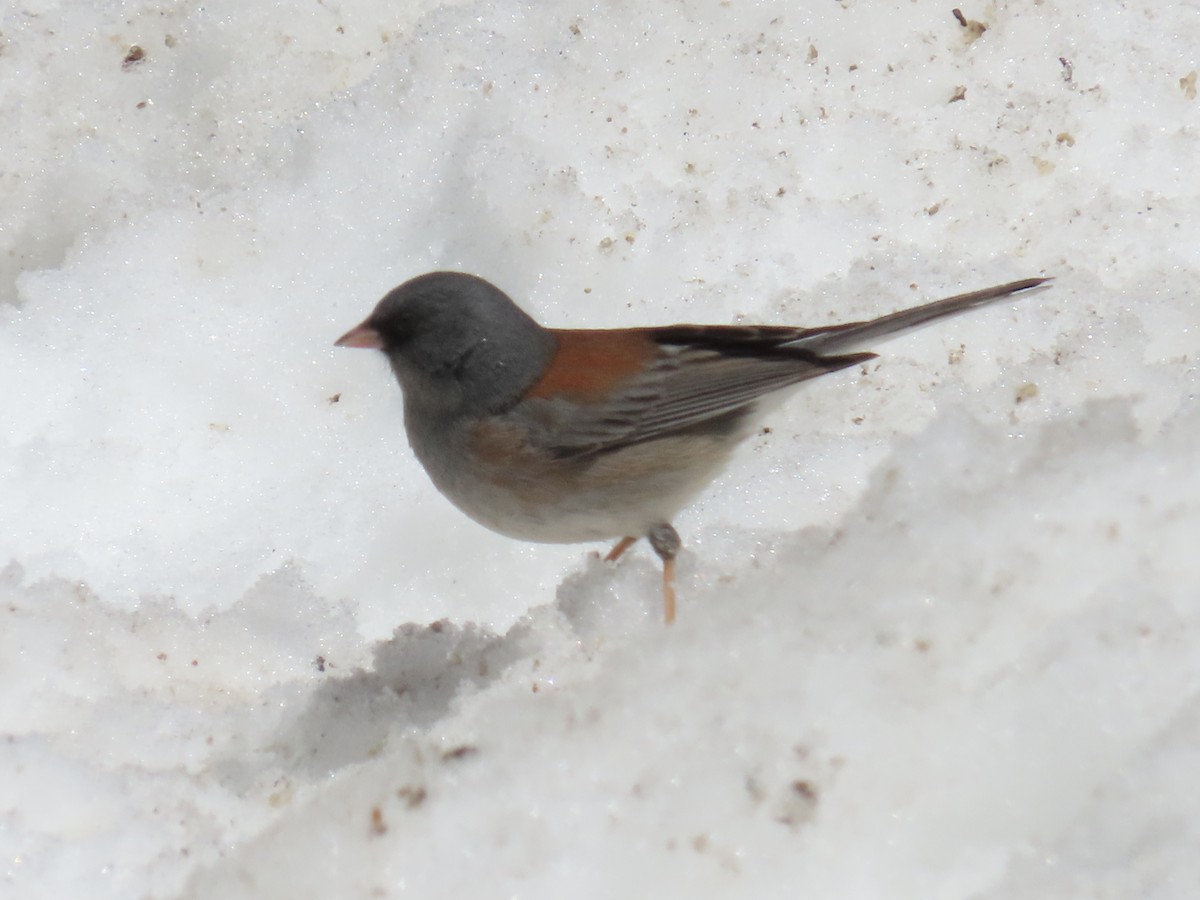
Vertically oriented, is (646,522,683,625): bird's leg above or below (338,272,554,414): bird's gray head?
below

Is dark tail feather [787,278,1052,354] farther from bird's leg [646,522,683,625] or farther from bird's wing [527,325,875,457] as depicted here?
bird's leg [646,522,683,625]

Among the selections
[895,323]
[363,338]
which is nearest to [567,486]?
[363,338]

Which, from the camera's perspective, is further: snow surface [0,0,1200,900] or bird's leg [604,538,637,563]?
bird's leg [604,538,637,563]

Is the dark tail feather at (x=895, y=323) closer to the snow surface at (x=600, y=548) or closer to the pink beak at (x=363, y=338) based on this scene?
the snow surface at (x=600, y=548)

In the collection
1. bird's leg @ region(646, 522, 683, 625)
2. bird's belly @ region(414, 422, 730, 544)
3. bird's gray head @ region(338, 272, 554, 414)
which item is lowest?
bird's leg @ region(646, 522, 683, 625)

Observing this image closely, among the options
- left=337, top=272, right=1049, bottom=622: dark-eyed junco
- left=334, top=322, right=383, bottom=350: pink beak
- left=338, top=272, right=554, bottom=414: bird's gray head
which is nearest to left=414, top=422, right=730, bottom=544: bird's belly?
left=337, top=272, right=1049, bottom=622: dark-eyed junco

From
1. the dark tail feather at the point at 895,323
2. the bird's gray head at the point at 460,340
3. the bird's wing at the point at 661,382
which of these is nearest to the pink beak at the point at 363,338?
the bird's gray head at the point at 460,340

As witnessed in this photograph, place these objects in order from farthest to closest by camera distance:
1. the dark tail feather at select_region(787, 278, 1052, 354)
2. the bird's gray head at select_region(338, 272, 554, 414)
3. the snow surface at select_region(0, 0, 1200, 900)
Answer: the bird's gray head at select_region(338, 272, 554, 414) < the dark tail feather at select_region(787, 278, 1052, 354) < the snow surface at select_region(0, 0, 1200, 900)
